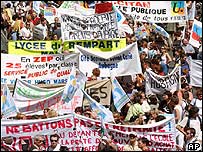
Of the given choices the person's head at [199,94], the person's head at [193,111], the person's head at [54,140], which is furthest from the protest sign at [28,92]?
the person's head at [199,94]

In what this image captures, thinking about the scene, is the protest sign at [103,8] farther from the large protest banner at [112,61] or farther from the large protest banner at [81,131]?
the large protest banner at [81,131]

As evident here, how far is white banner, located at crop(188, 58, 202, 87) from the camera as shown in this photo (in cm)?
1727

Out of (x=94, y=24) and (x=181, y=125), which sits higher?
(x=94, y=24)

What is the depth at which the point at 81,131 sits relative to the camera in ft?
45.6

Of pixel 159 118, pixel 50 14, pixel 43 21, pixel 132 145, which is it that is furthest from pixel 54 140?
pixel 50 14

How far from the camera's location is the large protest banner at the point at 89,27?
17.8 m

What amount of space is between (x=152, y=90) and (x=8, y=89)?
3.48 m

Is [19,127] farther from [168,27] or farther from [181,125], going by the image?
[168,27]

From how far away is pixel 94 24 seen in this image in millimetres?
17969

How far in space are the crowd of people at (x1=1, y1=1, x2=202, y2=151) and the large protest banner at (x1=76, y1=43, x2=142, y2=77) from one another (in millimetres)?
234

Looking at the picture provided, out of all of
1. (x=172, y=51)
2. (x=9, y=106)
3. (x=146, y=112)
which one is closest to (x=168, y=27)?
(x=172, y=51)

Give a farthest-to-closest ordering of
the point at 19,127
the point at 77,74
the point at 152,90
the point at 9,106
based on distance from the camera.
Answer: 1. the point at 152,90
2. the point at 77,74
3. the point at 9,106
4. the point at 19,127

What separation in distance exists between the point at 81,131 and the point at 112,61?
11.2ft

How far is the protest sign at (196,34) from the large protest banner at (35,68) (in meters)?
3.51
